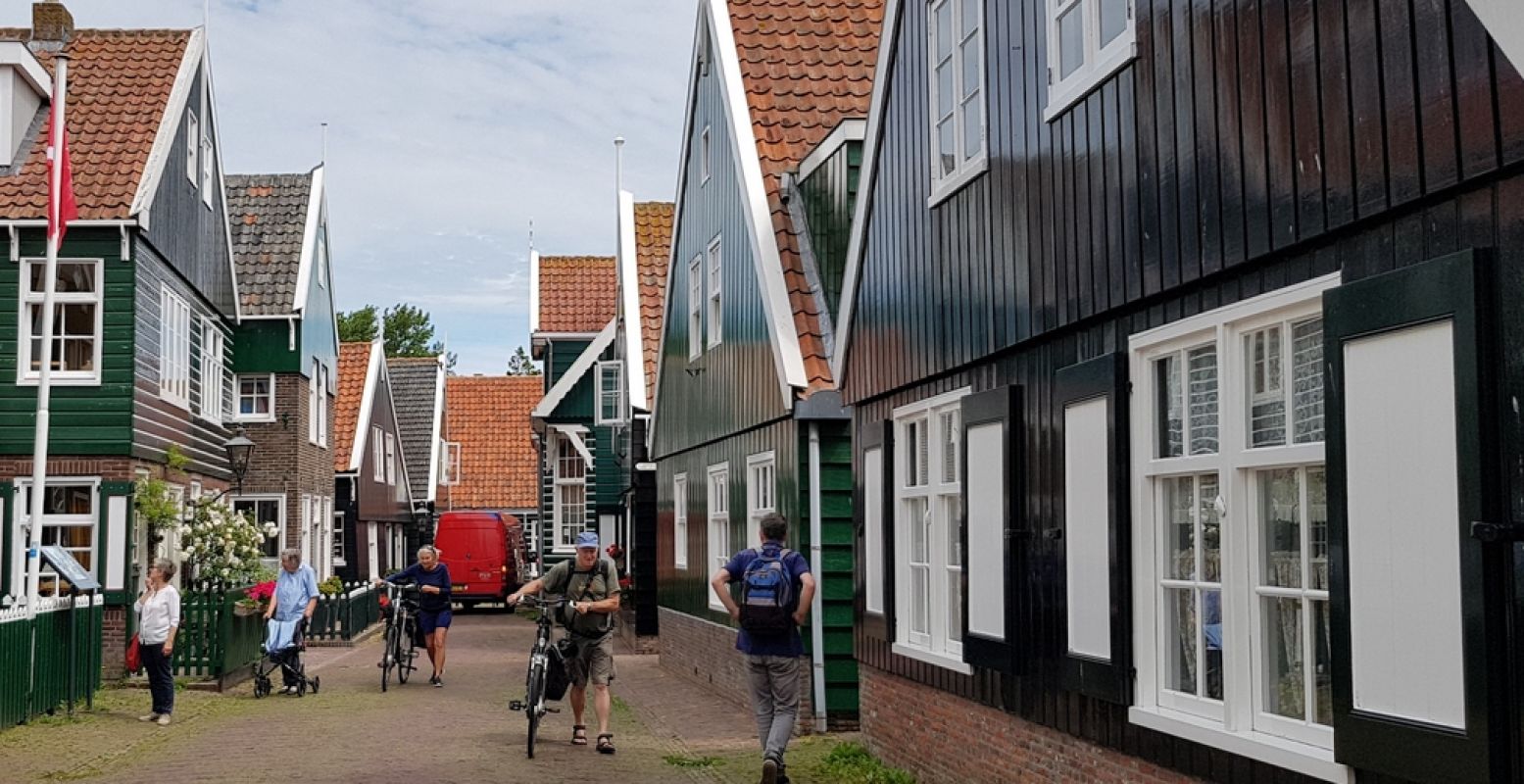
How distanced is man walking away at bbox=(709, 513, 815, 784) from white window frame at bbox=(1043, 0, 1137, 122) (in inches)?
151

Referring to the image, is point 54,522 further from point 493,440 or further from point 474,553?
point 493,440

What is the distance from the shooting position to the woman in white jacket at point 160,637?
1623 centimetres

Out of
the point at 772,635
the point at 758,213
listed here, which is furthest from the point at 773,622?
the point at 758,213

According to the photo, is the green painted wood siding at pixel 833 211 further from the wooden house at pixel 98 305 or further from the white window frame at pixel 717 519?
the wooden house at pixel 98 305

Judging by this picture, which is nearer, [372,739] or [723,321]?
[372,739]

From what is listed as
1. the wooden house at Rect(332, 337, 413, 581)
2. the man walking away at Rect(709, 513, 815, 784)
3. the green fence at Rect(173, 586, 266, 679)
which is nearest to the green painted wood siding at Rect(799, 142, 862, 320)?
the man walking away at Rect(709, 513, 815, 784)

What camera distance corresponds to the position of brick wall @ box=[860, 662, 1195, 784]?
823 centimetres

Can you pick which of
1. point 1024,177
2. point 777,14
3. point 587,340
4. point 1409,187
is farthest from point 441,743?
point 587,340

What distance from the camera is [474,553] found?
41.0 metres

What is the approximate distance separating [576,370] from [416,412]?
16.9 metres

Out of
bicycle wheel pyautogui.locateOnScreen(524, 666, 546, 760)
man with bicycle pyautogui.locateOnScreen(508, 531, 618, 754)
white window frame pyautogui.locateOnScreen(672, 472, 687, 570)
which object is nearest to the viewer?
bicycle wheel pyautogui.locateOnScreen(524, 666, 546, 760)

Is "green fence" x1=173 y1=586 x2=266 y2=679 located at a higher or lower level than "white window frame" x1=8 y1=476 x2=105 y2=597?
lower

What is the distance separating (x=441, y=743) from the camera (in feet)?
47.3

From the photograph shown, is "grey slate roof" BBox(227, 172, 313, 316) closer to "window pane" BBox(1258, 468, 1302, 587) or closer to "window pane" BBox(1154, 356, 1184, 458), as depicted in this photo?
"window pane" BBox(1154, 356, 1184, 458)
